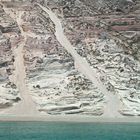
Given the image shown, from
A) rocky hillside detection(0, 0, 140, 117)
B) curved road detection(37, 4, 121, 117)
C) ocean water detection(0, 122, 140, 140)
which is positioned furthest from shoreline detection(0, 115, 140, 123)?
ocean water detection(0, 122, 140, 140)

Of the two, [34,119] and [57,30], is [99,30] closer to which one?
[57,30]

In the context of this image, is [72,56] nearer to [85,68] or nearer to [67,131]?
[85,68]

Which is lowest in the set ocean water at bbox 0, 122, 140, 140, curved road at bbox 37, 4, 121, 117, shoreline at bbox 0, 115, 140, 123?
ocean water at bbox 0, 122, 140, 140

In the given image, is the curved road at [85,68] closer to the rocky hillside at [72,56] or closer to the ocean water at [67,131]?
the rocky hillside at [72,56]

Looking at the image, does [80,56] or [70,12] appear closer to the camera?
[80,56]

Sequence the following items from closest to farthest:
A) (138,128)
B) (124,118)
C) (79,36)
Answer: (138,128)
(124,118)
(79,36)

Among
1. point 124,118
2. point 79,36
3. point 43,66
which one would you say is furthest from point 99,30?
point 124,118

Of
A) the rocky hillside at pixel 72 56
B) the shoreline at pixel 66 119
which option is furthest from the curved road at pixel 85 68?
the shoreline at pixel 66 119

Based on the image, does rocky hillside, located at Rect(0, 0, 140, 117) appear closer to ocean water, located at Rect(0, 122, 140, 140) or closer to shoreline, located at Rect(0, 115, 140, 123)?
shoreline, located at Rect(0, 115, 140, 123)
